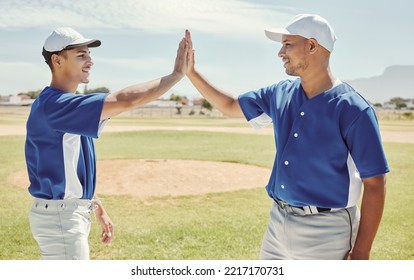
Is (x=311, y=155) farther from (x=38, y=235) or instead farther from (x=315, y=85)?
(x=38, y=235)

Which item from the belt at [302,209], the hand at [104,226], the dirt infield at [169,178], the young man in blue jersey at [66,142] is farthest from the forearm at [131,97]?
the dirt infield at [169,178]

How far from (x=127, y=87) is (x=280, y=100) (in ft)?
2.85

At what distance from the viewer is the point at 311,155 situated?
246 cm

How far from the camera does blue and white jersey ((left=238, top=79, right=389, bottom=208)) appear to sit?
7.50ft

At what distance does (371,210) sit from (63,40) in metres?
1.93

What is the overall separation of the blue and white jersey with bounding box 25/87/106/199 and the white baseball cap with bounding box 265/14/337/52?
1086 mm

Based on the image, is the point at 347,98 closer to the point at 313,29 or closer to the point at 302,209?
the point at 313,29

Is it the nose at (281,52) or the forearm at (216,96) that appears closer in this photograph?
the nose at (281,52)

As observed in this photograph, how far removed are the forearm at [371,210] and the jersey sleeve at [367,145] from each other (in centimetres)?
6

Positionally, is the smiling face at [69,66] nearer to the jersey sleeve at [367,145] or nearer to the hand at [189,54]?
the hand at [189,54]

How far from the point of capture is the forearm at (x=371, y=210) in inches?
91.6

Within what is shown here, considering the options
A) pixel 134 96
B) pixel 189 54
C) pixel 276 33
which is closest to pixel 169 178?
pixel 189 54

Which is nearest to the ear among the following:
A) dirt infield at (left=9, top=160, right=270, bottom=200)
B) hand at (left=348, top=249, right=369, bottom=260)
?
hand at (left=348, top=249, right=369, bottom=260)

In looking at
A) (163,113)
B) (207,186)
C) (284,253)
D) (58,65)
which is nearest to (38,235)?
(58,65)
